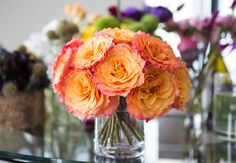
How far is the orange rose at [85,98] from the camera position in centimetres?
59

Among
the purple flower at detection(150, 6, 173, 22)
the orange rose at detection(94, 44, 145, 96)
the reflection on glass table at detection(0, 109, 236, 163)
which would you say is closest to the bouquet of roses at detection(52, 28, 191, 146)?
the orange rose at detection(94, 44, 145, 96)

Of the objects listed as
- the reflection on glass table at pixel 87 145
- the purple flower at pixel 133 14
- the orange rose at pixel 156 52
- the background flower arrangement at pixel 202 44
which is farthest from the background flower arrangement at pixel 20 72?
the orange rose at pixel 156 52

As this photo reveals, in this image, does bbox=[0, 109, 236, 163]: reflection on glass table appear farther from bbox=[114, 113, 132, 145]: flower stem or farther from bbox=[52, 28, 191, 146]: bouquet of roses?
bbox=[52, 28, 191, 146]: bouquet of roses

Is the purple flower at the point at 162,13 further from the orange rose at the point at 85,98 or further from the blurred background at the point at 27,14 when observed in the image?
the blurred background at the point at 27,14

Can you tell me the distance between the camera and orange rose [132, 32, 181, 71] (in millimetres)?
588

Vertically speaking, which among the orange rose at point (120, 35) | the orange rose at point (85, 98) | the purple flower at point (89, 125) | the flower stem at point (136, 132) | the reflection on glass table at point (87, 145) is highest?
the orange rose at point (120, 35)

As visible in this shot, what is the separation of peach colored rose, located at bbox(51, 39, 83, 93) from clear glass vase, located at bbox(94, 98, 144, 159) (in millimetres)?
107

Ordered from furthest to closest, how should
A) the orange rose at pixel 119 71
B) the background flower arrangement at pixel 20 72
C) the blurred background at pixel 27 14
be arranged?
the blurred background at pixel 27 14 < the background flower arrangement at pixel 20 72 < the orange rose at pixel 119 71

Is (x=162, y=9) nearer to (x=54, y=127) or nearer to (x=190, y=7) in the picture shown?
(x=54, y=127)

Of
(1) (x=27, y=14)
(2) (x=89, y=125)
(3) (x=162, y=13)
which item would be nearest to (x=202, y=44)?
(3) (x=162, y=13)

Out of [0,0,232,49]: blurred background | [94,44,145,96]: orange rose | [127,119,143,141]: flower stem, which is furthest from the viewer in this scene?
[0,0,232,49]: blurred background

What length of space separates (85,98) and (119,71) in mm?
69

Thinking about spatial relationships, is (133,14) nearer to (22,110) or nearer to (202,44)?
(202,44)

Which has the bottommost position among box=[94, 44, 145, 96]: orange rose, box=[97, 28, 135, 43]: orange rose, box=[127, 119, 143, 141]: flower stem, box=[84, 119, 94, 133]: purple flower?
box=[84, 119, 94, 133]: purple flower
